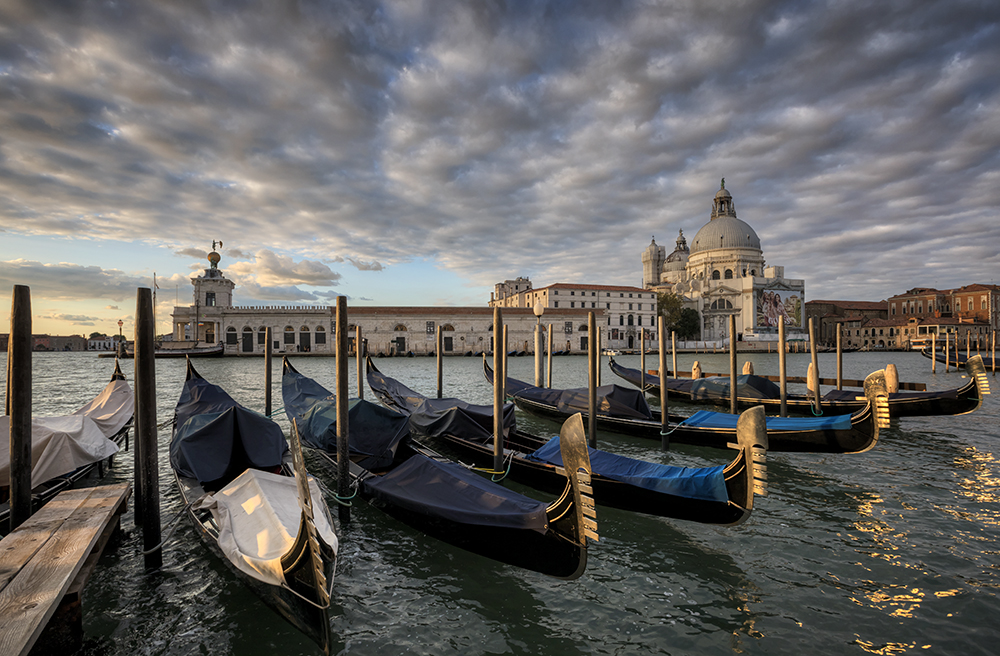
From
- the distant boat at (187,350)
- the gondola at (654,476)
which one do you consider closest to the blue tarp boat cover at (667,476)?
the gondola at (654,476)

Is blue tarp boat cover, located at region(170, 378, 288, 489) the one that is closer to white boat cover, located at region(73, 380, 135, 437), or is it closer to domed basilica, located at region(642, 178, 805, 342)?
white boat cover, located at region(73, 380, 135, 437)

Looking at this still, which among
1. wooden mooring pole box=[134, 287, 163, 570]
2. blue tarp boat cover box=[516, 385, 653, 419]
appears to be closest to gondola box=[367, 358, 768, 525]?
blue tarp boat cover box=[516, 385, 653, 419]

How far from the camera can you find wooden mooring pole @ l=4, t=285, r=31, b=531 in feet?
13.1

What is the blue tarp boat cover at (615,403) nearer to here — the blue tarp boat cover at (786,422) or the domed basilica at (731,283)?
the blue tarp boat cover at (786,422)

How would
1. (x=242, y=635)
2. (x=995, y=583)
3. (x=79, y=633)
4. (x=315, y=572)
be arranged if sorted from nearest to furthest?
(x=315, y=572), (x=79, y=633), (x=242, y=635), (x=995, y=583)

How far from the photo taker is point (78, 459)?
5.93 m

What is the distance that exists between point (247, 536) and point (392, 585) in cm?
123

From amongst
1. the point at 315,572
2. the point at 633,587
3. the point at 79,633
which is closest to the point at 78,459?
the point at 79,633

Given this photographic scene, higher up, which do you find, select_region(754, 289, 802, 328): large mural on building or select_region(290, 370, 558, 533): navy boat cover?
select_region(754, 289, 802, 328): large mural on building

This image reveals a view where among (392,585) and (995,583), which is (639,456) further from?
(392,585)

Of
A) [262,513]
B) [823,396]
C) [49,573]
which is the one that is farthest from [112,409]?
[823,396]

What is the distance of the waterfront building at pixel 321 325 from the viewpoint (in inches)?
1828

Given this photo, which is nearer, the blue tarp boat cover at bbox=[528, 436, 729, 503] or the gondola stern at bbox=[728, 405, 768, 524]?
the gondola stern at bbox=[728, 405, 768, 524]

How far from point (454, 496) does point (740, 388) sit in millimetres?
10756
